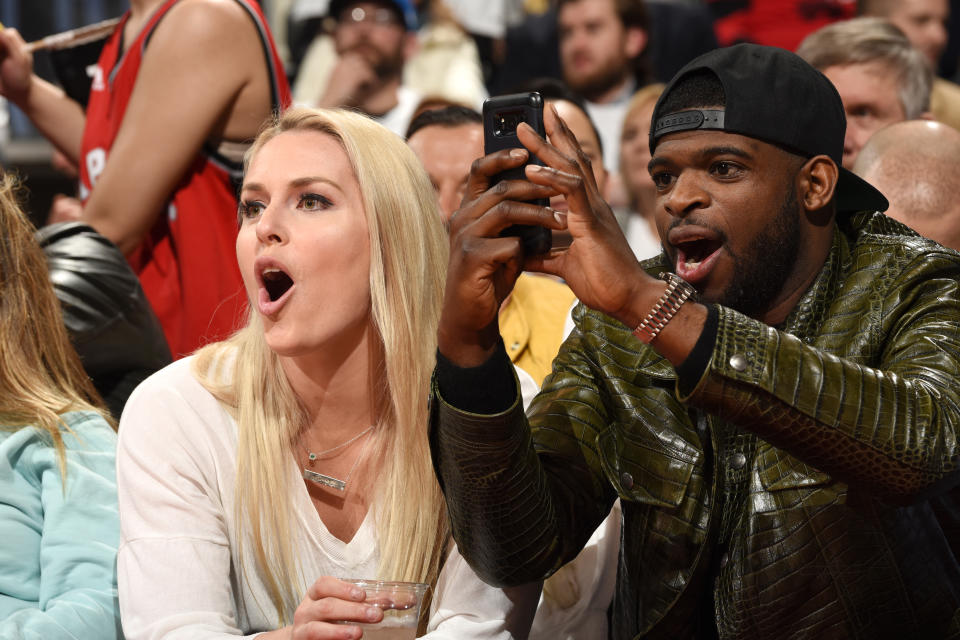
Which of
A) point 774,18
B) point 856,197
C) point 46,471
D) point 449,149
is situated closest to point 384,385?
point 46,471

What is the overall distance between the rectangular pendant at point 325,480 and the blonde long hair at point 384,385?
5 centimetres

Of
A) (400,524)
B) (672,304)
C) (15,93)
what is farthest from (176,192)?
(672,304)

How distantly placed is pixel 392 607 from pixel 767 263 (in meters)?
0.86

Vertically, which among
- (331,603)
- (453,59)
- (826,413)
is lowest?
(453,59)

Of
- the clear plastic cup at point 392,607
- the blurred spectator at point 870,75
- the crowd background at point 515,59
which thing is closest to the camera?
the clear plastic cup at point 392,607

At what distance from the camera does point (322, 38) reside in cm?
664

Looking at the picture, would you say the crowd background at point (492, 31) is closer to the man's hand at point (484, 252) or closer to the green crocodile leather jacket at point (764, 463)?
A: the green crocodile leather jacket at point (764, 463)

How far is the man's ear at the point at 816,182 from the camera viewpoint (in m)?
2.05

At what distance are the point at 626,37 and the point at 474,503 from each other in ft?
15.2

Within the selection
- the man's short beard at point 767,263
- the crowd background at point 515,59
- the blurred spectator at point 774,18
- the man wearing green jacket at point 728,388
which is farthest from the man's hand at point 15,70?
the blurred spectator at point 774,18

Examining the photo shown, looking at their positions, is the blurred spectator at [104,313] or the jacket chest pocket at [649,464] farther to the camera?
the blurred spectator at [104,313]

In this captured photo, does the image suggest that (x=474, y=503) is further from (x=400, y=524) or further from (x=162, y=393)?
(x=162, y=393)

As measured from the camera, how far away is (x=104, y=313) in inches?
113

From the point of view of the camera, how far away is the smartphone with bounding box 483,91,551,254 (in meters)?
1.71
